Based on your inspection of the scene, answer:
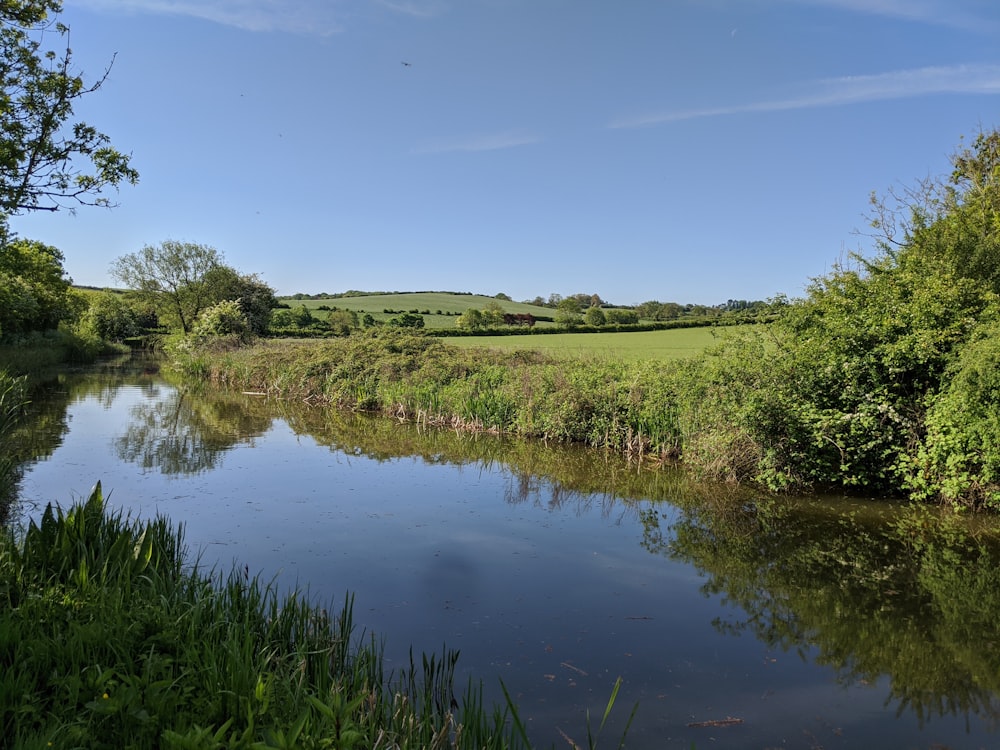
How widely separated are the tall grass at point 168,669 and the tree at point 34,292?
2494cm

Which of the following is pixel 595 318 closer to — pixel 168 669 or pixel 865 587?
pixel 865 587

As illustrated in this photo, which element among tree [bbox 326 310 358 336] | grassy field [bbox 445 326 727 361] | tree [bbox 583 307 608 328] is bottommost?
grassy field [bbox 445 326 727 361]

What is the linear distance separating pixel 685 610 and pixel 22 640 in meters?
5.43

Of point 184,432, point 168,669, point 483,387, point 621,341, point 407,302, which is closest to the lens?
point 168,669

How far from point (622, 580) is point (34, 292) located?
41.6 m

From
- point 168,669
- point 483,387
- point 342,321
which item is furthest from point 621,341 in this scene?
point 168,669

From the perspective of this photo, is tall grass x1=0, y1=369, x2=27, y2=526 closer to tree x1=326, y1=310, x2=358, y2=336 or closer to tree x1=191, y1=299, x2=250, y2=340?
tree x1=191, y1=299, x2=250, y2=340

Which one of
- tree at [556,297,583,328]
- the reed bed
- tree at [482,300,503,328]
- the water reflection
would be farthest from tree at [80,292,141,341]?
tree at [556,297,583,328]

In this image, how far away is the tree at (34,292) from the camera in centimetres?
3059

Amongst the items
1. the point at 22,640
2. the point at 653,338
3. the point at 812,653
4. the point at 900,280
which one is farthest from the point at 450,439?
the point at 653,338

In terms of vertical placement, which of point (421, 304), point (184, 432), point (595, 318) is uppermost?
point (421, 304)

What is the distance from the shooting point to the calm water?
16.1ft

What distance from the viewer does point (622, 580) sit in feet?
24.4

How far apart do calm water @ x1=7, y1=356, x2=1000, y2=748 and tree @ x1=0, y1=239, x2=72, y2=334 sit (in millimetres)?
20549
